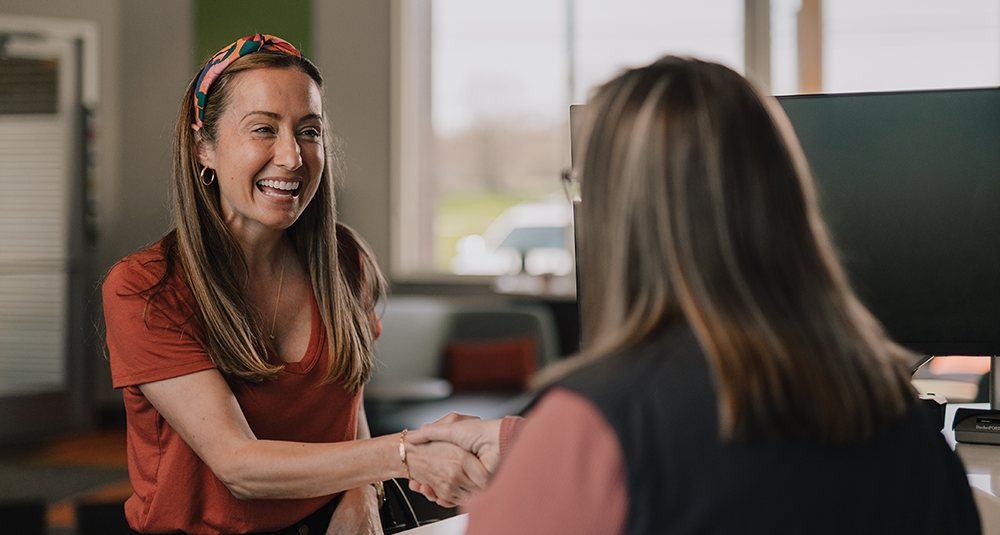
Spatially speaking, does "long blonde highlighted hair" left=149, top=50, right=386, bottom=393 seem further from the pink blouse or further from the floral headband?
the pink blouse

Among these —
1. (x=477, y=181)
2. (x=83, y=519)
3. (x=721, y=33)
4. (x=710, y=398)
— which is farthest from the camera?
(x=477, y=181)

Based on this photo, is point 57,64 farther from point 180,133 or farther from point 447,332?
point 180,133

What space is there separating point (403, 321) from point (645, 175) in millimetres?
4132

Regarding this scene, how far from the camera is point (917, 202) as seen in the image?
142 cm

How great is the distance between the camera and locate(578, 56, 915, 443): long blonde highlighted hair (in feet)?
2.10

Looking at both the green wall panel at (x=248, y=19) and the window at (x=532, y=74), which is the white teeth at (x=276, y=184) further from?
the green wall panel at (x=248, y=19)

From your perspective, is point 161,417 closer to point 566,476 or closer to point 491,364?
point 566,476

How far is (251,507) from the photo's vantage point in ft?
4.63

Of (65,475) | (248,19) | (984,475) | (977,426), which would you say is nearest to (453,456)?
(984,475)


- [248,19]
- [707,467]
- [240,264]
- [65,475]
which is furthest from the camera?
[248,19]

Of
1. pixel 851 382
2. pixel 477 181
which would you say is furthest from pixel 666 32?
pixel 851 382

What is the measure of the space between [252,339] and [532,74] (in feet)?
15.3

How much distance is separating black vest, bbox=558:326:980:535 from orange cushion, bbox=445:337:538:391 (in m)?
4.16

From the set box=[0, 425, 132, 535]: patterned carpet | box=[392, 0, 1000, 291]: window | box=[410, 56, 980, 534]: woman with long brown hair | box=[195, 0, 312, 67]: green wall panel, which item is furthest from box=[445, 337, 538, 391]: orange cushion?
box=[410, 56, 980, 534]: woman with long brown hair
